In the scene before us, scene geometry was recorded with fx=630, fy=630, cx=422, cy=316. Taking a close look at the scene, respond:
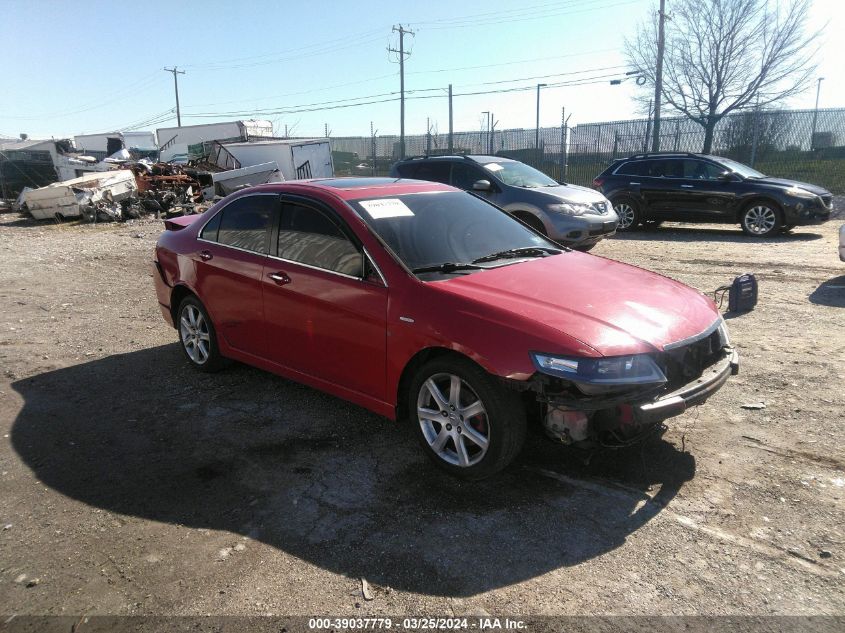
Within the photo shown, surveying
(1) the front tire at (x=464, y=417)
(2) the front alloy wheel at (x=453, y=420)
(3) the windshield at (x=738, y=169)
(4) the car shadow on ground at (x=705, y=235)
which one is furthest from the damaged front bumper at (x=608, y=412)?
(3) the windshield at (x=738, y=169)

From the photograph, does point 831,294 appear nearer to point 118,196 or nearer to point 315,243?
point 315,243

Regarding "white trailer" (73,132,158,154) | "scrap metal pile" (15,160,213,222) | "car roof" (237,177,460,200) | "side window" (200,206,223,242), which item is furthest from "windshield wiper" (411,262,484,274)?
"white trailer" (73,132,158,154)

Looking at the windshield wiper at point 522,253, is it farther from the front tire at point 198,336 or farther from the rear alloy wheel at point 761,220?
the rear alloy wheel at point 761,220

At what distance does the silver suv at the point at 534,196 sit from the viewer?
9.92 meters

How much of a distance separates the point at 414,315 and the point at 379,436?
42.3 inches

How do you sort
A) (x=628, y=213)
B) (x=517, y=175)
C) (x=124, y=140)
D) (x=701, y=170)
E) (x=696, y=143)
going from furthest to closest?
(x=124, y=140)
(x=696, y=143)
(x=628, y=213)
(x=701, y=170)
(x=517, y=175)

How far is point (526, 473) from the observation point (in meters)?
3.70

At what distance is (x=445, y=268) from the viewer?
3.92 metres

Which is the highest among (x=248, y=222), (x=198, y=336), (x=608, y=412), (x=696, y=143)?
(x=696, y=143)

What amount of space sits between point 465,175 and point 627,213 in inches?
176

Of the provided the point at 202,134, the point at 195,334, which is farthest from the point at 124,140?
the point at 195,334

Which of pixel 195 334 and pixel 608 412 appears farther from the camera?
pixel 195 334

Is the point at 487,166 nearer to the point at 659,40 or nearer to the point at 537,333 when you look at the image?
the point at 537,333

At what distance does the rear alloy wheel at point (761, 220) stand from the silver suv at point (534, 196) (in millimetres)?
3463
